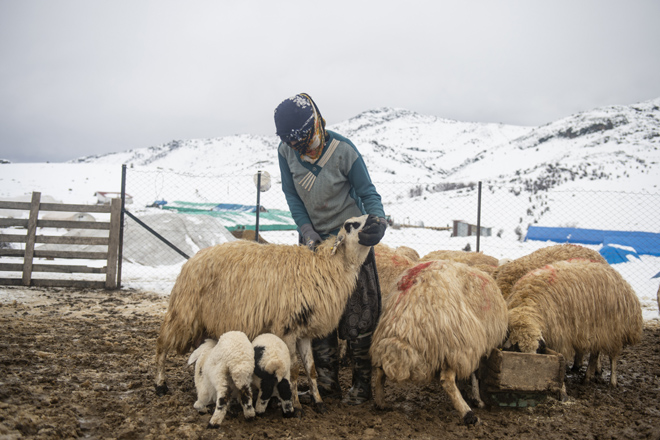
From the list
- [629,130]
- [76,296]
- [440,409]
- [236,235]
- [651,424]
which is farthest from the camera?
[629,130]

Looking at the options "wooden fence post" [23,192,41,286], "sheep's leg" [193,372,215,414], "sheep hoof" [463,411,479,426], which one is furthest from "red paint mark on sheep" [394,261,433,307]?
"wooden fence post" [23,192,41,286]

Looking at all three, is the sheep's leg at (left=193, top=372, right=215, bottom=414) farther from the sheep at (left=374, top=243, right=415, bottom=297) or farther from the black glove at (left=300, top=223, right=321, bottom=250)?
the sheep at (left=374, top=243, right=415, bottom=297)

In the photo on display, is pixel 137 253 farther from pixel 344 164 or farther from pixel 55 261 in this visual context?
pixel 344 164

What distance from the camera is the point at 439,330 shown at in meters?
3.53

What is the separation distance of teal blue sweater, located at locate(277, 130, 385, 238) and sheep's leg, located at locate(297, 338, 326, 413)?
3.59 feet

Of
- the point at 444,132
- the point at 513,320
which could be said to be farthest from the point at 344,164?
the point at 444,132

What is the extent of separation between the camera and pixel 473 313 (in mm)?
3766

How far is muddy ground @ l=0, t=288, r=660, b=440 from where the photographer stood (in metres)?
3.18

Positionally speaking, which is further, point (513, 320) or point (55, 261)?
point (55, 261)

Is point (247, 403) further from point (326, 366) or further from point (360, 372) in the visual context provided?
point (360, 372)

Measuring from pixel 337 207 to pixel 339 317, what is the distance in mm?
1059

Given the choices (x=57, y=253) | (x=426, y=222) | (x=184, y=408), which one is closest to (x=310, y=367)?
(x=184, y=408)

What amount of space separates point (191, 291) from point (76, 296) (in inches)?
225

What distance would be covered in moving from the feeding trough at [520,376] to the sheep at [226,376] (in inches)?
82.7
